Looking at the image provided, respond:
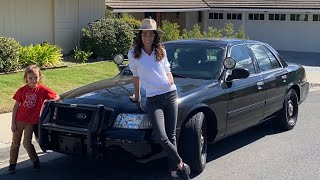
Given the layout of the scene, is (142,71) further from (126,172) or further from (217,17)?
(217,17)

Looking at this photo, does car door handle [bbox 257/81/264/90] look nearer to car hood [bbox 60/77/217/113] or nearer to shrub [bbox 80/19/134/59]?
car hood [bbox 60/77/217/113]

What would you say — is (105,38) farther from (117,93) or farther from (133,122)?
(133,122)

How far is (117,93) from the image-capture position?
6047 millimetres

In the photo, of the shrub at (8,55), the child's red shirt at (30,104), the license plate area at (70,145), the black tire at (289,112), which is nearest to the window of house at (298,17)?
the shrub at (8,55)

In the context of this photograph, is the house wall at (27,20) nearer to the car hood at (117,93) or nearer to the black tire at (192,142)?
the car hood at (117,93)

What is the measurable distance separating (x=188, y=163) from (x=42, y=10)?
40.3 ft

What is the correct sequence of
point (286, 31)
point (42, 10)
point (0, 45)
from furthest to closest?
point (286, 31) < point (42, 10) < point (0, 45)

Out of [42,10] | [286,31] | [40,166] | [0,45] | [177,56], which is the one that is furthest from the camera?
[286,31]

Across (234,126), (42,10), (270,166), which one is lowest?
(270,166)

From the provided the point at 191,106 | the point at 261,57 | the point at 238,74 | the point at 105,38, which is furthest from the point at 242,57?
the point at 105,38

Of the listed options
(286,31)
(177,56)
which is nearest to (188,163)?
(177,56)

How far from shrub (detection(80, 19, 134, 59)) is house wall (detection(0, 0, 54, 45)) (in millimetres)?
1247

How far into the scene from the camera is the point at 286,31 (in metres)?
27.6

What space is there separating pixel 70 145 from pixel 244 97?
2.57 metres
